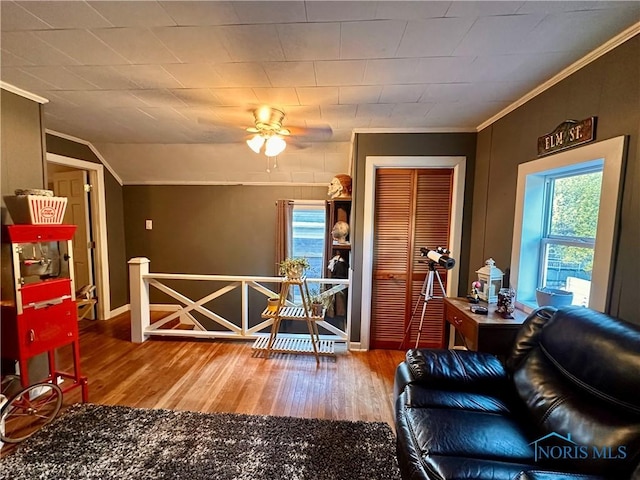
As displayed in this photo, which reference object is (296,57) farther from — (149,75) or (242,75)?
(149,75)

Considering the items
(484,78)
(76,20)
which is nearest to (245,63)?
(76,20)

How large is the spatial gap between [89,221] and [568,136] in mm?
4980

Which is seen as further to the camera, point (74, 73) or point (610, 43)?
point (74, 73)

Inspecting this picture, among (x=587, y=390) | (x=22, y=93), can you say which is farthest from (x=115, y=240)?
(x=587, y=390)

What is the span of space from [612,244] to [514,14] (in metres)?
1.18

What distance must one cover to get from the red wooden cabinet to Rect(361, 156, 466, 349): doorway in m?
2.47

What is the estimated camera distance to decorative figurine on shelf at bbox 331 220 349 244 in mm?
3289

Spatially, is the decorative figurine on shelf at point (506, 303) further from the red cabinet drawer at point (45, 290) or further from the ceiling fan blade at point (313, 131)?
the red cabinet drawer at point (45, 290)

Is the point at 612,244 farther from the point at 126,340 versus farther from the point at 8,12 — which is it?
the point at 126,340

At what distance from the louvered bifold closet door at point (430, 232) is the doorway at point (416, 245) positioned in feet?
0.08

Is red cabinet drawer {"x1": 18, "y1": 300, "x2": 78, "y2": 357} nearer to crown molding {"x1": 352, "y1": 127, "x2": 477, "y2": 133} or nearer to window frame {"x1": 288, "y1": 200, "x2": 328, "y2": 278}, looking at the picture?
window frame {"x1": 288, "y1": 200, "x2": 328, "y2": 278}

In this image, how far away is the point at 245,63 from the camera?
5.48ft

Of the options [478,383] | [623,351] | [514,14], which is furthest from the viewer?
[478,383]

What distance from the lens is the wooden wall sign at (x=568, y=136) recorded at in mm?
1565
